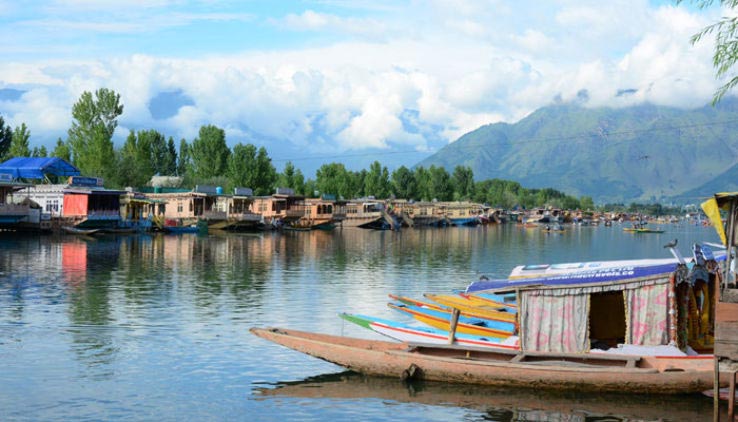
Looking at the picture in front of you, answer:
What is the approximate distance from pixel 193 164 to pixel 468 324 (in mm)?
113261

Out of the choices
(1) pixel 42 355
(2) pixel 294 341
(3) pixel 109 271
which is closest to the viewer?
(2) pixel 294 341

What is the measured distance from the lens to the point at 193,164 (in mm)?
129500

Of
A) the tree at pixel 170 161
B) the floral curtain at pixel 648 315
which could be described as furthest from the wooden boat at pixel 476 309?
the tree at pixel 170 161

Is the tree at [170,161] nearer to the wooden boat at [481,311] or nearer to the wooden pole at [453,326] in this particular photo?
the wooden boat at [481,311]

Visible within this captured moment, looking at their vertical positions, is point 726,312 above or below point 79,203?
below

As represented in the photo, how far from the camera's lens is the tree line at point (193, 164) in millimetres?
96312

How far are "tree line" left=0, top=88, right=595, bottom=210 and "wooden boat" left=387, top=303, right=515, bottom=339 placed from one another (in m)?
77.5

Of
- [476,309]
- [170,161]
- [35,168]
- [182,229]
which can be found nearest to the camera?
[476,309]

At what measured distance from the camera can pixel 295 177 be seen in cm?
14450

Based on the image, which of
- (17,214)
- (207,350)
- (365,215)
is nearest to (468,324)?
(207,350)

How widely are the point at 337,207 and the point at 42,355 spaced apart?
343 ft

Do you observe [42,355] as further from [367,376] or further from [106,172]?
[106,172]

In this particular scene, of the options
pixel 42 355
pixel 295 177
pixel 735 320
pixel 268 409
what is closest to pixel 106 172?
pixel 295 177

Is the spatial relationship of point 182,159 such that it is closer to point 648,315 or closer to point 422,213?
point 422,213
